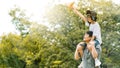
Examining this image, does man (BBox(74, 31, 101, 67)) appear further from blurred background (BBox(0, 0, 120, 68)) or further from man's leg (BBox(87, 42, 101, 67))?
blurred background (BBox(0, 0, 120, 68))

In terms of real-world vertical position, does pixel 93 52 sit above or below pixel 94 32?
below

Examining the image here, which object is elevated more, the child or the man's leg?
the child

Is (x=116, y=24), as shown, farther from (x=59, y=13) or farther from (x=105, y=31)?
(x=59, y=13)

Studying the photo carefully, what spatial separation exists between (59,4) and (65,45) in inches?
153

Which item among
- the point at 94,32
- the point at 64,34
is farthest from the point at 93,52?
the point at 64,34

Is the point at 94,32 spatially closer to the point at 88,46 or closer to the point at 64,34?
the point at 88,46

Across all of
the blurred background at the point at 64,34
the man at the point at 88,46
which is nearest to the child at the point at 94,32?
the man at the point at 88,46

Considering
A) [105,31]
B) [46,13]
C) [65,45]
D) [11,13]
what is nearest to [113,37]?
[105,31]

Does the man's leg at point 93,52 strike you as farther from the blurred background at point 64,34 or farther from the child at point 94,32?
the blurred background at point 64,34

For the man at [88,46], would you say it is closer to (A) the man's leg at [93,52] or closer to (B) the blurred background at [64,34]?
(A) the man's leg at [93,52]

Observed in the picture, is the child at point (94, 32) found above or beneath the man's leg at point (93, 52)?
above

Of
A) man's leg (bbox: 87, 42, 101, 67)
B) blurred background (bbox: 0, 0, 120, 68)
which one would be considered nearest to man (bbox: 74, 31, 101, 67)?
man's leg (bbox: 87, 42, 101, 67)

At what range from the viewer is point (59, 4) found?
36344 mm

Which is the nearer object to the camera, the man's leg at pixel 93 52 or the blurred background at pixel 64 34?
the man's leg at pixel 93 52
